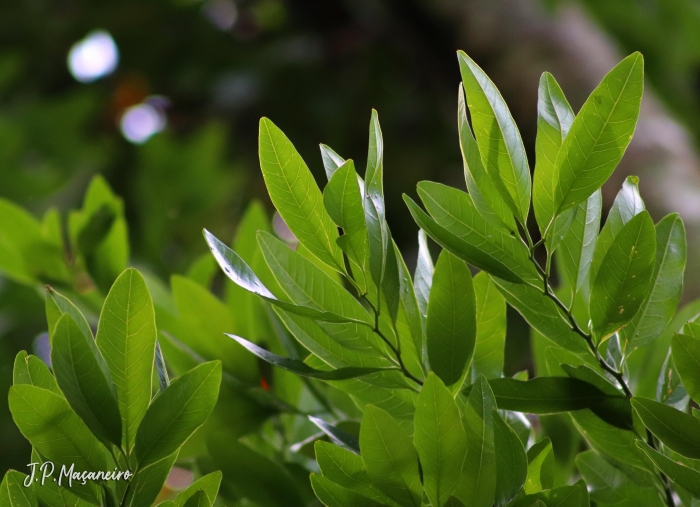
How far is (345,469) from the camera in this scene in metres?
0.28

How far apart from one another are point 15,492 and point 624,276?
0.25m

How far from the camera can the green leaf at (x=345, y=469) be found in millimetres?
272

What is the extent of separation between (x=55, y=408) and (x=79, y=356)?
0.09 ft

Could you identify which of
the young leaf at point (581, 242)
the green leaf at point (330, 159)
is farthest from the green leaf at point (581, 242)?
the green leaf at point (330, 159)

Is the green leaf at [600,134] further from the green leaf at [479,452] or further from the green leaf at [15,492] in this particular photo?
the green leaf at [15,492]

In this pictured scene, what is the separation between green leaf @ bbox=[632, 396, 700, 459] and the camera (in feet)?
0.84

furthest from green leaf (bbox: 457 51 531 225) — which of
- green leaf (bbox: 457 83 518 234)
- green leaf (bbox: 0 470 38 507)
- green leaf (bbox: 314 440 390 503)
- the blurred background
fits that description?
the blurred background

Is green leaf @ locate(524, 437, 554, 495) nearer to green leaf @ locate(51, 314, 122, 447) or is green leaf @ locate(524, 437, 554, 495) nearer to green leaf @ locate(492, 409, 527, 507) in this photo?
green leaf @ locate(492, 409, 527, 507)

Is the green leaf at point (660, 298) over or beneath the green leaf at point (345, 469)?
over

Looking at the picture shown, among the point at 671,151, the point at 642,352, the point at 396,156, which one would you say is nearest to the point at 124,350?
the point at 642,352

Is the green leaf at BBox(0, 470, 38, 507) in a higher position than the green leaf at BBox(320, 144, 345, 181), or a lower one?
lower

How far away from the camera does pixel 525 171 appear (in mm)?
285

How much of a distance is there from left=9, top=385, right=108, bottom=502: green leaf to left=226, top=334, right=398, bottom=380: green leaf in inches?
2.6

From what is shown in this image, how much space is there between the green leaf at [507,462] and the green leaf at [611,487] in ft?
0.29
